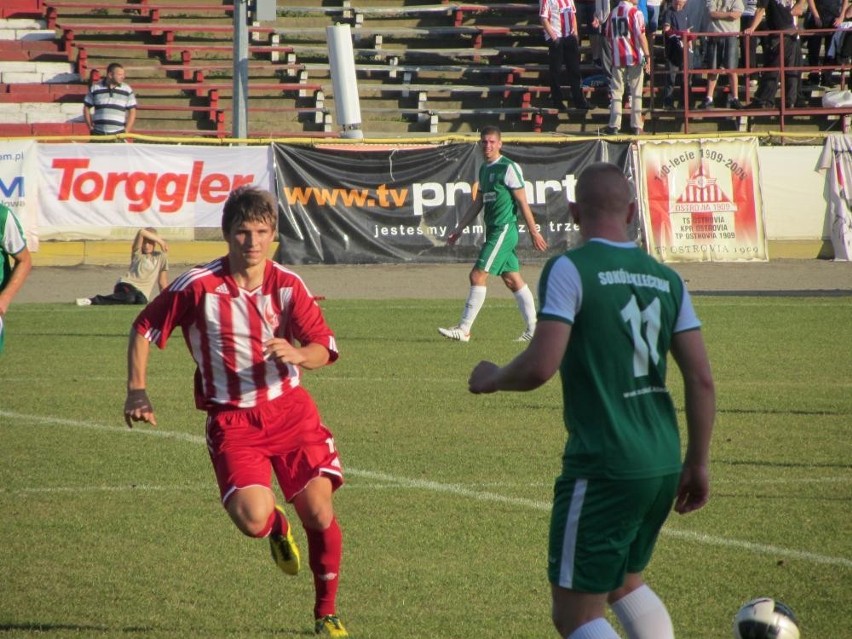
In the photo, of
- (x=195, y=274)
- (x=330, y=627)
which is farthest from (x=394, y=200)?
(x=330, y=627)

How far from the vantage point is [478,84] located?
31.7 meters

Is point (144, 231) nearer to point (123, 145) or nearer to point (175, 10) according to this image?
point (123, 145)

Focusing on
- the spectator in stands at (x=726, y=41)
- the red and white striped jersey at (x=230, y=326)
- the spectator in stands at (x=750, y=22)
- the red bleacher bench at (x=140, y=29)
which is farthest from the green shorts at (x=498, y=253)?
the red bleacher bench at (x=140, y=29)

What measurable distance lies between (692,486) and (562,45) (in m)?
25.6

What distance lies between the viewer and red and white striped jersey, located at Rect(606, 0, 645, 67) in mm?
27203

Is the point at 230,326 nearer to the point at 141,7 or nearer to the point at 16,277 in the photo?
the point at 16,277

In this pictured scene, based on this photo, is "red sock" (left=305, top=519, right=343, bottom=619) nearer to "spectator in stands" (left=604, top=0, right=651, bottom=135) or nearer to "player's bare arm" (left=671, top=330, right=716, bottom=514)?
"player's bare arm" (left=671, top=330, right=716, bottom=514)

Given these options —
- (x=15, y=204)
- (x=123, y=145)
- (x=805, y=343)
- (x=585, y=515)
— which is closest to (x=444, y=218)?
(x=123, y=145)

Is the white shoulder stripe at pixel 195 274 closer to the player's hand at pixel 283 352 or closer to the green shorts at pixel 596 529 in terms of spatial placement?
the player's hand at pixel 283 352

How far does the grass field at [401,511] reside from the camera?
6098 millimetres

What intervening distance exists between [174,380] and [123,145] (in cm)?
979

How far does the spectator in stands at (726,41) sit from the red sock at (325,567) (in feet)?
77.2

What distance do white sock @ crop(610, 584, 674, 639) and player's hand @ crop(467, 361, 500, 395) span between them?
0.83 m

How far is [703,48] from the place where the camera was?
2986cm
